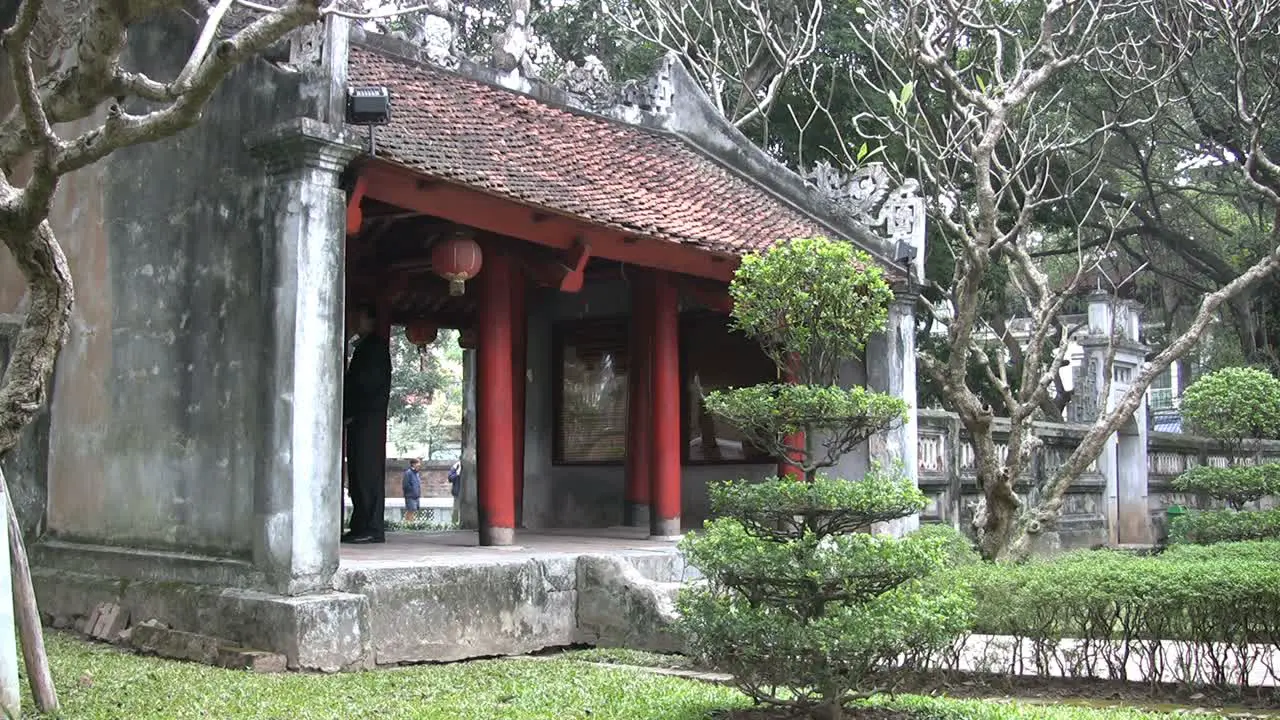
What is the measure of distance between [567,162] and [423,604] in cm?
455

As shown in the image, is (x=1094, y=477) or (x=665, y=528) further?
(x=1094, y=477)

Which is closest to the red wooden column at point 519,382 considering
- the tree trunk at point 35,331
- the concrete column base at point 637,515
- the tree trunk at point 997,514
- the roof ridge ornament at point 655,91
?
the concrete column base at point 637,515

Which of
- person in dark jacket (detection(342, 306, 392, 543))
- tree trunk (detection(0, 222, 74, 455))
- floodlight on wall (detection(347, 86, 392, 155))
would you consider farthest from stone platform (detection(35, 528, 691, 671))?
floodlight on wall (detection(347, 86, 392, 155))

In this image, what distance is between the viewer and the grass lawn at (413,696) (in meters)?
6.59

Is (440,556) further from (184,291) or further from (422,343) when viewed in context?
(422,343)

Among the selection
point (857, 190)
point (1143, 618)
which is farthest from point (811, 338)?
point (857, 190)

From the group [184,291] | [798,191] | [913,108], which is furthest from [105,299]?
[913,108]

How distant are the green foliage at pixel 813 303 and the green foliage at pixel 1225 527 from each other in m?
10.1

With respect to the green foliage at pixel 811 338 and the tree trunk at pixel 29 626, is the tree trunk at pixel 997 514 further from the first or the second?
the tree trunk at pixel 29 626

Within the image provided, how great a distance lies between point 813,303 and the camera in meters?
6.37

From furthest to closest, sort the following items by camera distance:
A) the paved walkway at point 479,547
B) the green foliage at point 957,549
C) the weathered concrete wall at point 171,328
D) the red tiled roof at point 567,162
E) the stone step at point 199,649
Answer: the green foliage at point 957,549 < the red tiled roof at point 567,162 < the paved walkway at point 479,547 < the weathered concrete wall at point 171,328 < the stone step at point 199,649

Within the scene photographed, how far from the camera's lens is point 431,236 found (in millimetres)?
11039

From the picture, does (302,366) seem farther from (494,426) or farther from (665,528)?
(665,528)

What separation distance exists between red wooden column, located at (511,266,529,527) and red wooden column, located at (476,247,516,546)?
2.64 m
